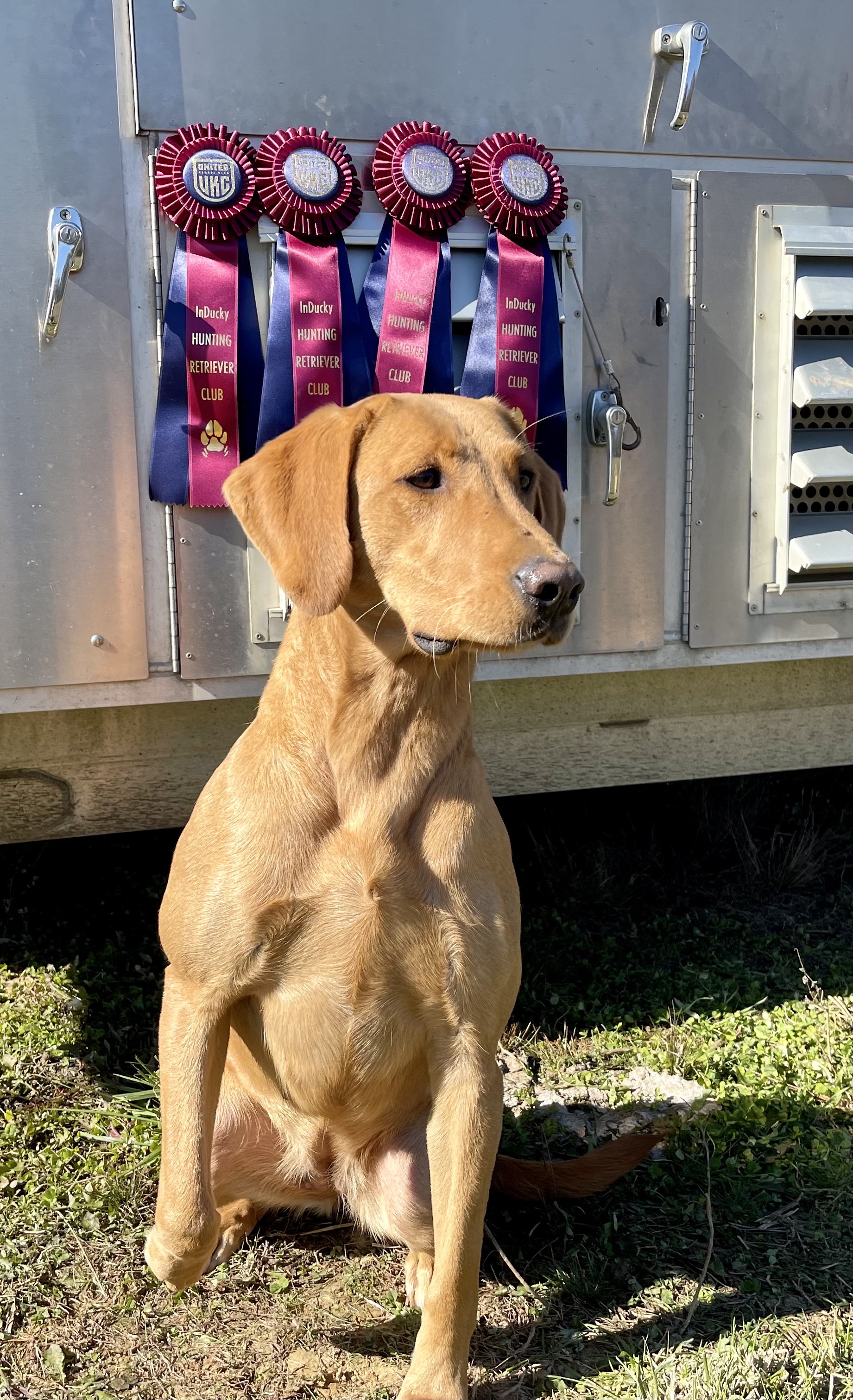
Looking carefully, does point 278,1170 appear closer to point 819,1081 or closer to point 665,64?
point 819,1081

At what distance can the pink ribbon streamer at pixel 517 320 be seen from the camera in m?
3.18

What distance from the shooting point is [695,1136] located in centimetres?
302

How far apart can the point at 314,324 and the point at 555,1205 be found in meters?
2.25

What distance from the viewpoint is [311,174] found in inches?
115

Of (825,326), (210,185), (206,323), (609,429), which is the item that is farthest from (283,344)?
(825,326)

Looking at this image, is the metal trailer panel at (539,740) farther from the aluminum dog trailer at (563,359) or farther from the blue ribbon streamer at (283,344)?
the blue ribbon streamer at (283,344)

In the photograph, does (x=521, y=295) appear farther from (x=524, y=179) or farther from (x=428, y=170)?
(x=428, y=170)

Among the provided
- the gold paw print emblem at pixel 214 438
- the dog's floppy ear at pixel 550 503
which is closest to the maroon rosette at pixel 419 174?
the gold paw print emblem at pixel 214 438

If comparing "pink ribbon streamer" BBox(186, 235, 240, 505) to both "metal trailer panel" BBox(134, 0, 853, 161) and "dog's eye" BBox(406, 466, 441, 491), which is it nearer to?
"metal trailer panel" BBox(134, 0, 853, 161)

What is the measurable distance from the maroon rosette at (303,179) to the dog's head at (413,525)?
95cm

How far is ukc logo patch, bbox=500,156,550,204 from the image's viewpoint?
3062 millimetres

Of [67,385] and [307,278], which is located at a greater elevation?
[307,278]

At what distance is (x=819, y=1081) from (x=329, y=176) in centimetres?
277

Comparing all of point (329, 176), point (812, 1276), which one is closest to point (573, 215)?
point (329, 176)
